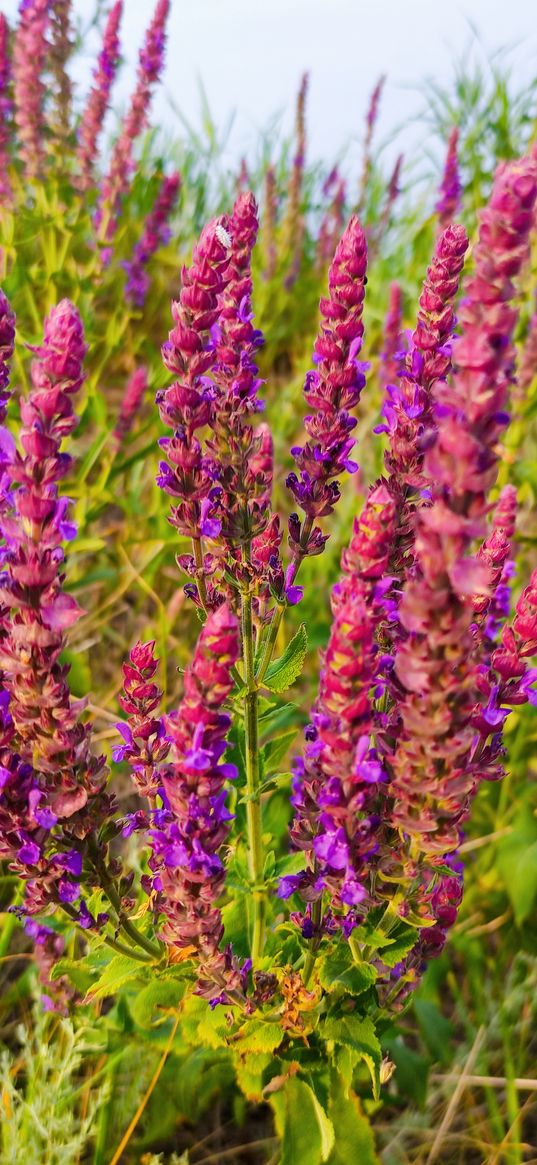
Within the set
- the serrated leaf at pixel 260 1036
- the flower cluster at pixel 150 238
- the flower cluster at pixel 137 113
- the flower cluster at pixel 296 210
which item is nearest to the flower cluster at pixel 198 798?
the serrated leaf at pixel 260 1036

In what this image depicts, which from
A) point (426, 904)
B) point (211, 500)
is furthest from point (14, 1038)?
point (211, 500)

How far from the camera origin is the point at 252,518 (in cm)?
150

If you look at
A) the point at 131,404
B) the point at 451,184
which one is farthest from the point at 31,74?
the point at 451,184

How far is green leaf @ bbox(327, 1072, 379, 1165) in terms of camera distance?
1.70m

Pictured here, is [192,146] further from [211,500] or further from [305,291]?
[211,500]

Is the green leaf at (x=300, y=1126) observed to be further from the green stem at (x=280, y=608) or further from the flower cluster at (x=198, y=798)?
the green stem at (x=280, y=608)

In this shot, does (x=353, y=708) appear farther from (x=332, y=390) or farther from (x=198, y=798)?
(x=332, y=390)

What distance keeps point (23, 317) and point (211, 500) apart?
2.67 metres

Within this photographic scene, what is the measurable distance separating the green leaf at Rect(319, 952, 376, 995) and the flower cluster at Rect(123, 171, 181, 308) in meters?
3.06

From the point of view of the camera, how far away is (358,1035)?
1.50 metres

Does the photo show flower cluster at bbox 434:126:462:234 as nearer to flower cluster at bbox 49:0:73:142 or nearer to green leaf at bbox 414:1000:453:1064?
flower cluster at bbox 49:0:73:142

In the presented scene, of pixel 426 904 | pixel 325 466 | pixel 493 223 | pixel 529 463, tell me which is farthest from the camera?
pixel 529 463

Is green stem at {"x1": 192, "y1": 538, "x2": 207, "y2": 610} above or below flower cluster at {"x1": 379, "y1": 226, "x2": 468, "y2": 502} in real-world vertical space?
below

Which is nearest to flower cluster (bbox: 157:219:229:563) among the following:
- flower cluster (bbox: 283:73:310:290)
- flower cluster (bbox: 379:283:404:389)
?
flower cluster (bbox: 379:283:404:389)
